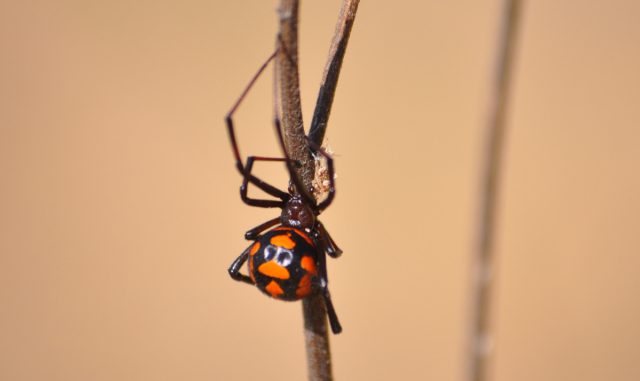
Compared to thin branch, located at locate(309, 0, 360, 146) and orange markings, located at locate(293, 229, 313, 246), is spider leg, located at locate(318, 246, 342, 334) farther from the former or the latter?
thin branch, located at locate(309, 0, 360, 146)

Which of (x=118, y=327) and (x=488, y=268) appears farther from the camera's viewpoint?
(x=118, y=327)

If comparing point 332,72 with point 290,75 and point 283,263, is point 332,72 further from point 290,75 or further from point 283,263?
point 283,263

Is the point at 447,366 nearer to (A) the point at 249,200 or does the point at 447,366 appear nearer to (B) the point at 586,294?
(B) the point at 586,294

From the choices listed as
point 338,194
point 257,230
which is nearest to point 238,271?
point 257,230

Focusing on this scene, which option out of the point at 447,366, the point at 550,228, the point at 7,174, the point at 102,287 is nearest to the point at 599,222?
the point at 550,228

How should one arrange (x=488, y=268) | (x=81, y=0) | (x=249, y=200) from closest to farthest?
1. (x=488, y=268)
2. (x=249, y=200)
3. (x=81, y=0)

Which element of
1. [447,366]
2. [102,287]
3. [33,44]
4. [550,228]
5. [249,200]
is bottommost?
[447,366]

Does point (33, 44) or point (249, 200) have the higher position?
point (33, 44)

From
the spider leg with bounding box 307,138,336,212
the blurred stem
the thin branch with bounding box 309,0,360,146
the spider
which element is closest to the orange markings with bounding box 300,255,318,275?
the spider
